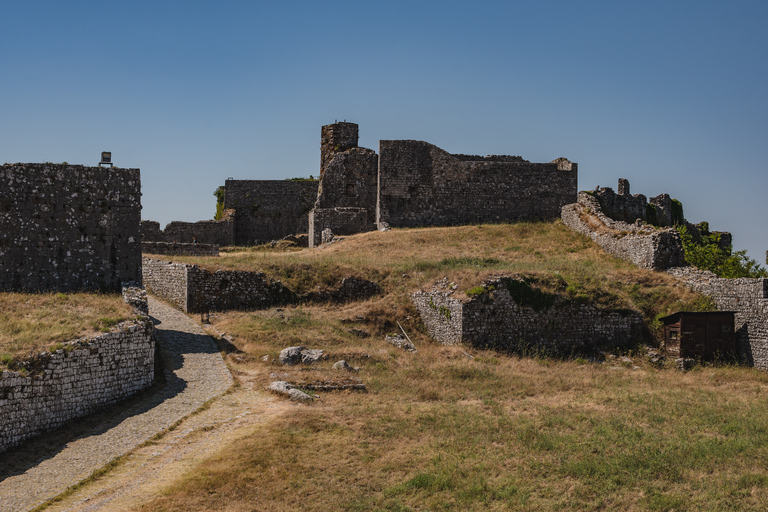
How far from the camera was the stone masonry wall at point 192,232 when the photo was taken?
37.2 metres

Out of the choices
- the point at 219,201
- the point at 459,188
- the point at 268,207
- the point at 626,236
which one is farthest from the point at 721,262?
the point at 219,201

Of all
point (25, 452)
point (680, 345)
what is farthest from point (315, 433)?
point (680, 345)

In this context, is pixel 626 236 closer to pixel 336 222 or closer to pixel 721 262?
pixel 721 262

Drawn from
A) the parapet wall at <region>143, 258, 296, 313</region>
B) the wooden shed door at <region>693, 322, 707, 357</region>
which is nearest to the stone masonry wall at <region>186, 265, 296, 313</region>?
the parapet wall at <region>143, 258, 296, 313</region>

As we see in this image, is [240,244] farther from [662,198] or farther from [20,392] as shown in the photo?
[20,392]

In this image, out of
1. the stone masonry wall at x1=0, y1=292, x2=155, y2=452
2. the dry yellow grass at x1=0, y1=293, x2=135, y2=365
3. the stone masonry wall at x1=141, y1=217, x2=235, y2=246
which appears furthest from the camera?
the stone masonry wall at x1=141, y1=217, x2=235, y2=246

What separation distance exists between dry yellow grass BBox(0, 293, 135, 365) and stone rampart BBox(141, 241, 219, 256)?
14093 mm

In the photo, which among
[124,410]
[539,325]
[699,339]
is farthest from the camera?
[539,325]

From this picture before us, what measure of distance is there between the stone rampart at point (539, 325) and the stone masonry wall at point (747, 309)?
280 cm

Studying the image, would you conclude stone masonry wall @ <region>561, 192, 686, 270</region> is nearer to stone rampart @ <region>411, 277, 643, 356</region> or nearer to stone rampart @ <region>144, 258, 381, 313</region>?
stone rampart @ <region>411, 277, 643, 356</region>

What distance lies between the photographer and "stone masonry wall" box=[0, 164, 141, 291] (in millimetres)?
18016

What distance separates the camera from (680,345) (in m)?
20.1

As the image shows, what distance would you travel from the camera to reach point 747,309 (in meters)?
20.5

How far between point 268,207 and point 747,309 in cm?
3049
